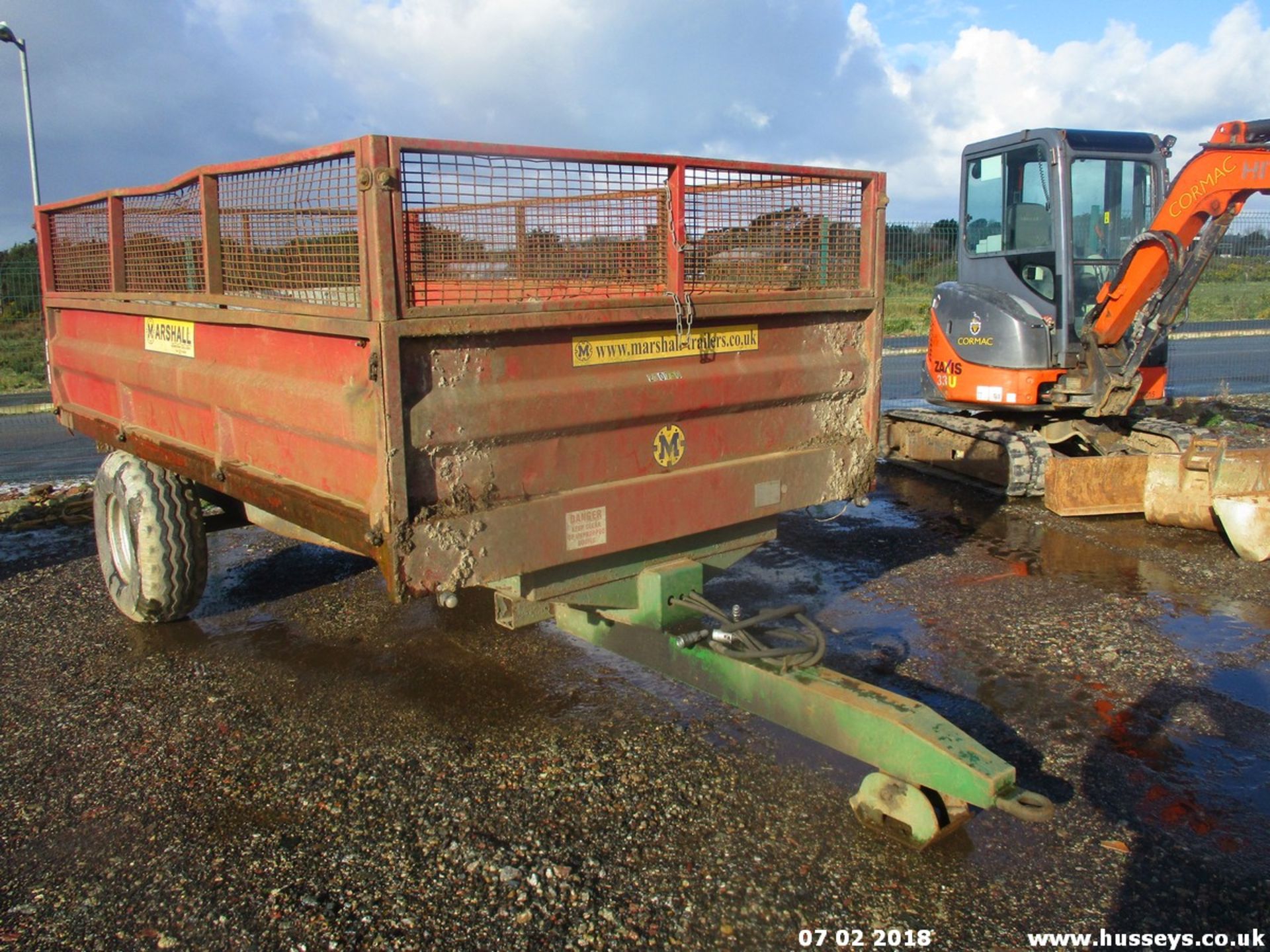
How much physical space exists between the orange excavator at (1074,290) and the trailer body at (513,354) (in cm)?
416

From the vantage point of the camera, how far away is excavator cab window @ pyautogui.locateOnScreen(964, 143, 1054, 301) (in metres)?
8.23

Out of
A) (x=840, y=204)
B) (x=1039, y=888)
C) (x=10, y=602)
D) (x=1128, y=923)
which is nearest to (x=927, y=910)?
(x=1039, y=888)

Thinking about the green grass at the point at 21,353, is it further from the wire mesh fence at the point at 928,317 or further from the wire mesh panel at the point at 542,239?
the wire mesh panel at the point at 542,239

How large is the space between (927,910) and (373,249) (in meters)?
2.58

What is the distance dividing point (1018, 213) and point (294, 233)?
259 inches

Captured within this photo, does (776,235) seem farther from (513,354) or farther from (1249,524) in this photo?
(1249,524)

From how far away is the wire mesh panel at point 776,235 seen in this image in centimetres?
414

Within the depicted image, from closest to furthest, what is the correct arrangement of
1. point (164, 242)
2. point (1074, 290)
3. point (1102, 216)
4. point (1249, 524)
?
1. point (164, 242)
2. point (1249, 524)
3. point (1074, 290)
4. point (1102, 216)

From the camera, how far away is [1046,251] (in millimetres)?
8148

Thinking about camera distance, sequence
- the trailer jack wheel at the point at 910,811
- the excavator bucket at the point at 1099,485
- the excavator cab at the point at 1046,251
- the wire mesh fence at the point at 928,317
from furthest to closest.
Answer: the wire mesh fence at the point at 928,317, the excavator cab at the point at 1046,251, the excavator bucket at the point at 1099,485, the trailer jack wheel at the point at 910,811

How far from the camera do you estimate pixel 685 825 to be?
353 cm

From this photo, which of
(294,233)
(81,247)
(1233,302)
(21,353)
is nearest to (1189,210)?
(294,233)

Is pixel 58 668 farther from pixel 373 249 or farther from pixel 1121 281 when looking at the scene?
pixel 1121 281

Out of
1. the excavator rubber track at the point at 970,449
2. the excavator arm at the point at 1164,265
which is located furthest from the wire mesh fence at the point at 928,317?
the excavator arm at the point at 1164,265
